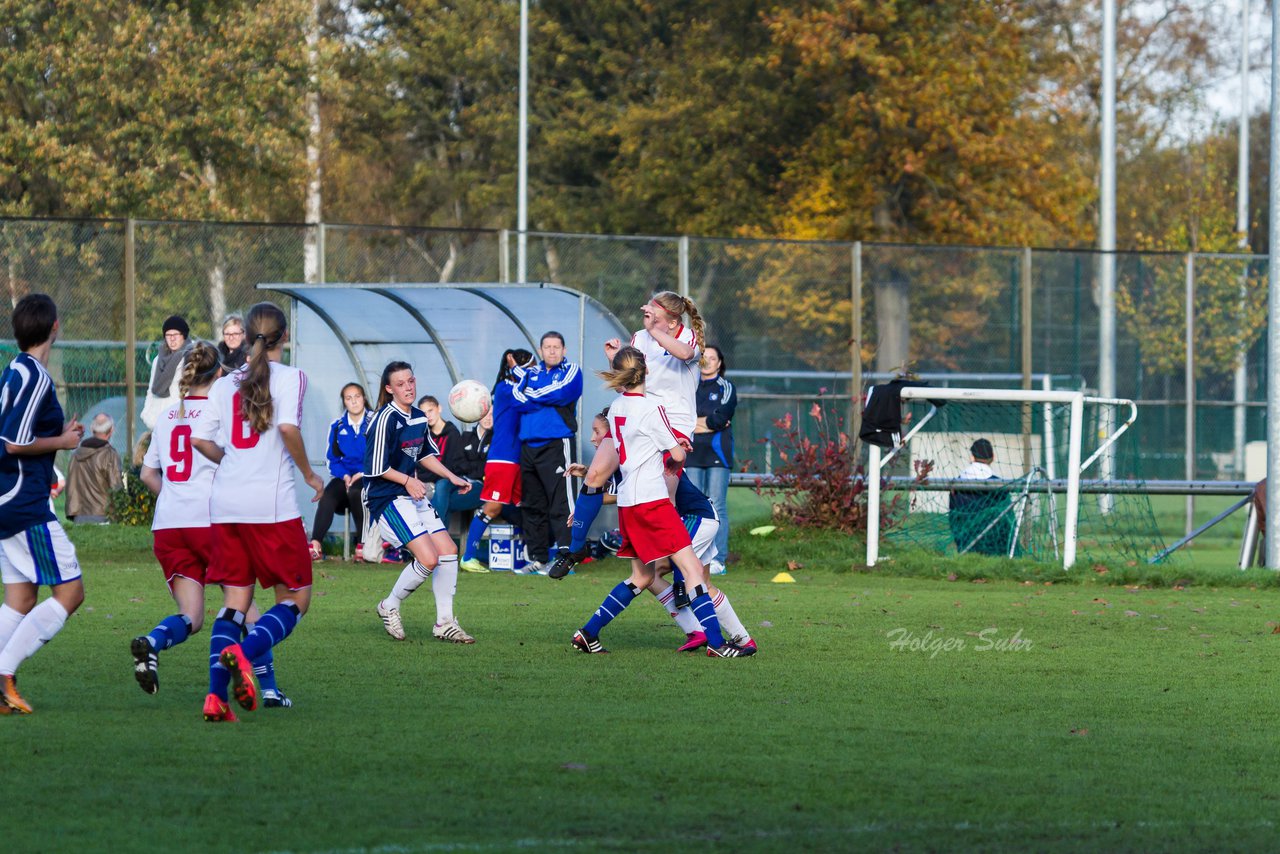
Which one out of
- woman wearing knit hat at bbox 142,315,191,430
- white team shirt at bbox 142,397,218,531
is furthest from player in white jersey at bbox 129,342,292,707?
woman wearing knit hat at bbox 142,315,191,430

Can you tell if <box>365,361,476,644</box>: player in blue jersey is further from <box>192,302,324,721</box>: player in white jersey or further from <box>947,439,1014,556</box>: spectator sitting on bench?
<box>947,439,1014,556</box>: spectator sitting on bench

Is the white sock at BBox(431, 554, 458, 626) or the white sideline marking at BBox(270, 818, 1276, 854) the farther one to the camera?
the white sock at BBox(431, 554, 458, 626)

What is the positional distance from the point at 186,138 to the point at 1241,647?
85.1 ft

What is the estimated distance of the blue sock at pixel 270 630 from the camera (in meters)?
7.61

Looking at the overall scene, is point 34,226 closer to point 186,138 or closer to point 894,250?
point 894,250

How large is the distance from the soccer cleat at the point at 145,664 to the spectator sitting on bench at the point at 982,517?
11.0 metres

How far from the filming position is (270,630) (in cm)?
771

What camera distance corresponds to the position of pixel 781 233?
3638 cm

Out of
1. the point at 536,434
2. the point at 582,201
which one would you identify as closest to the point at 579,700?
the point at 536,434

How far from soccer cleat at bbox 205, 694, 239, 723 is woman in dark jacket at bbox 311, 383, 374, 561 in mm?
7657

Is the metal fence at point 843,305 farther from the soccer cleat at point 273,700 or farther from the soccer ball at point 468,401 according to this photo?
the soccer cleat at point 273,700

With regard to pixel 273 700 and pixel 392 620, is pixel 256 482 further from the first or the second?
pixel 392 620

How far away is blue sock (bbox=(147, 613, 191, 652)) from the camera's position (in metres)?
7.69

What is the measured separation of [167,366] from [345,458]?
1847 mm
